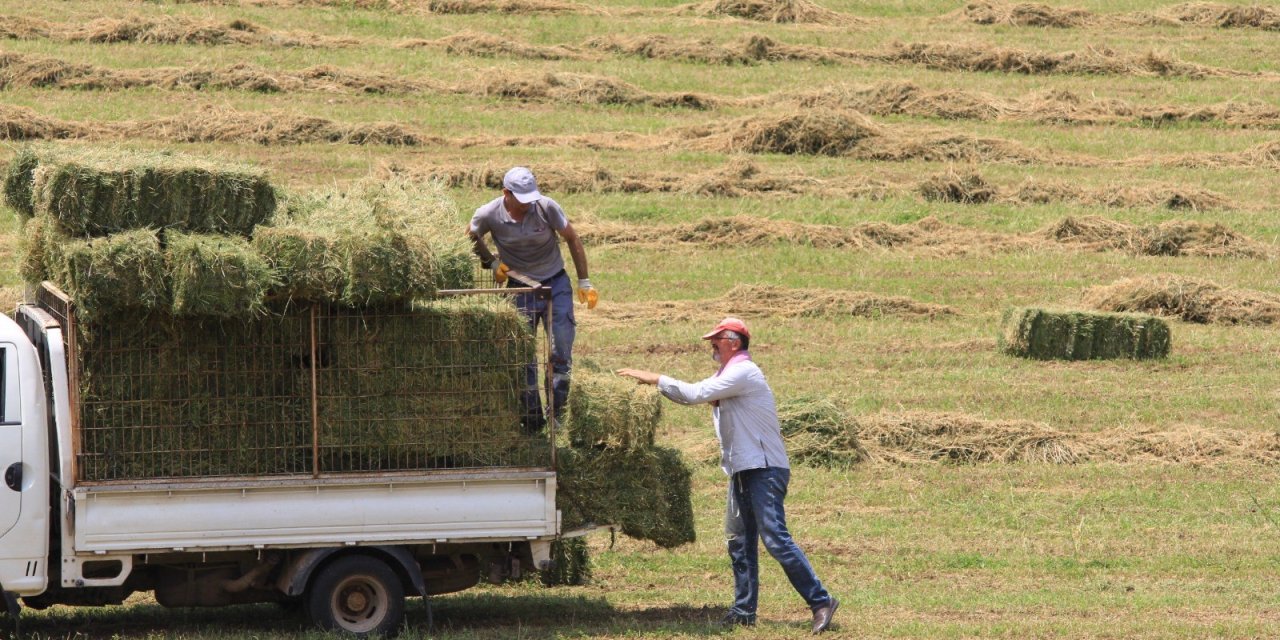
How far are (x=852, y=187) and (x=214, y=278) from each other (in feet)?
63.3

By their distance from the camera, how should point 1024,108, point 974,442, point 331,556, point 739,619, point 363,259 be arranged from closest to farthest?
point 363,259 → point 331,556 → point 739,619 → point 974,442 → point 1024,108

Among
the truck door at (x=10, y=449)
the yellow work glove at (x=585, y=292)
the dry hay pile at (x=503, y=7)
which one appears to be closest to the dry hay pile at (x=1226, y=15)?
the dry hay pile at (x=503, y=7)

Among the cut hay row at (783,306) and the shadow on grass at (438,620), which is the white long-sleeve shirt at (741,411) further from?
the cut hay row at (783,306)

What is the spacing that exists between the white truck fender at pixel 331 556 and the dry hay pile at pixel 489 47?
25754 mm

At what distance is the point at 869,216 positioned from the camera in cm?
Answer: 2620

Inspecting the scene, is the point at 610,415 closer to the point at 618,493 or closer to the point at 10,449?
the point at 618,493

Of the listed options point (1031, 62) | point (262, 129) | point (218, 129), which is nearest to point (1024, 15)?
point (1031, 62)

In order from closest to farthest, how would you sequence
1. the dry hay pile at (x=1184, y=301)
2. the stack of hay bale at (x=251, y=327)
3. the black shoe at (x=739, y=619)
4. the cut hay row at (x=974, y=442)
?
the stack of hay bale at (x=251, y=327) < the black shoe at (x=739, y=619) < the cut hay row at (x=974, y=442) < the dry hay pile at (x=1184, y=301)

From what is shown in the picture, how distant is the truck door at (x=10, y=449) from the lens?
952cm

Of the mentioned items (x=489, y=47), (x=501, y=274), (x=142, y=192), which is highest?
(x=489, y=47)

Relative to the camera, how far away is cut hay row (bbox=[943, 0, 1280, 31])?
40125 mm

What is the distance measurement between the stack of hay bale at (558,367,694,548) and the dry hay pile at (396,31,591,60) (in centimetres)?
2522

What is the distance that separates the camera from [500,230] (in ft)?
37.7

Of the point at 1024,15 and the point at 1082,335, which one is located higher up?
the point at 1024,15
